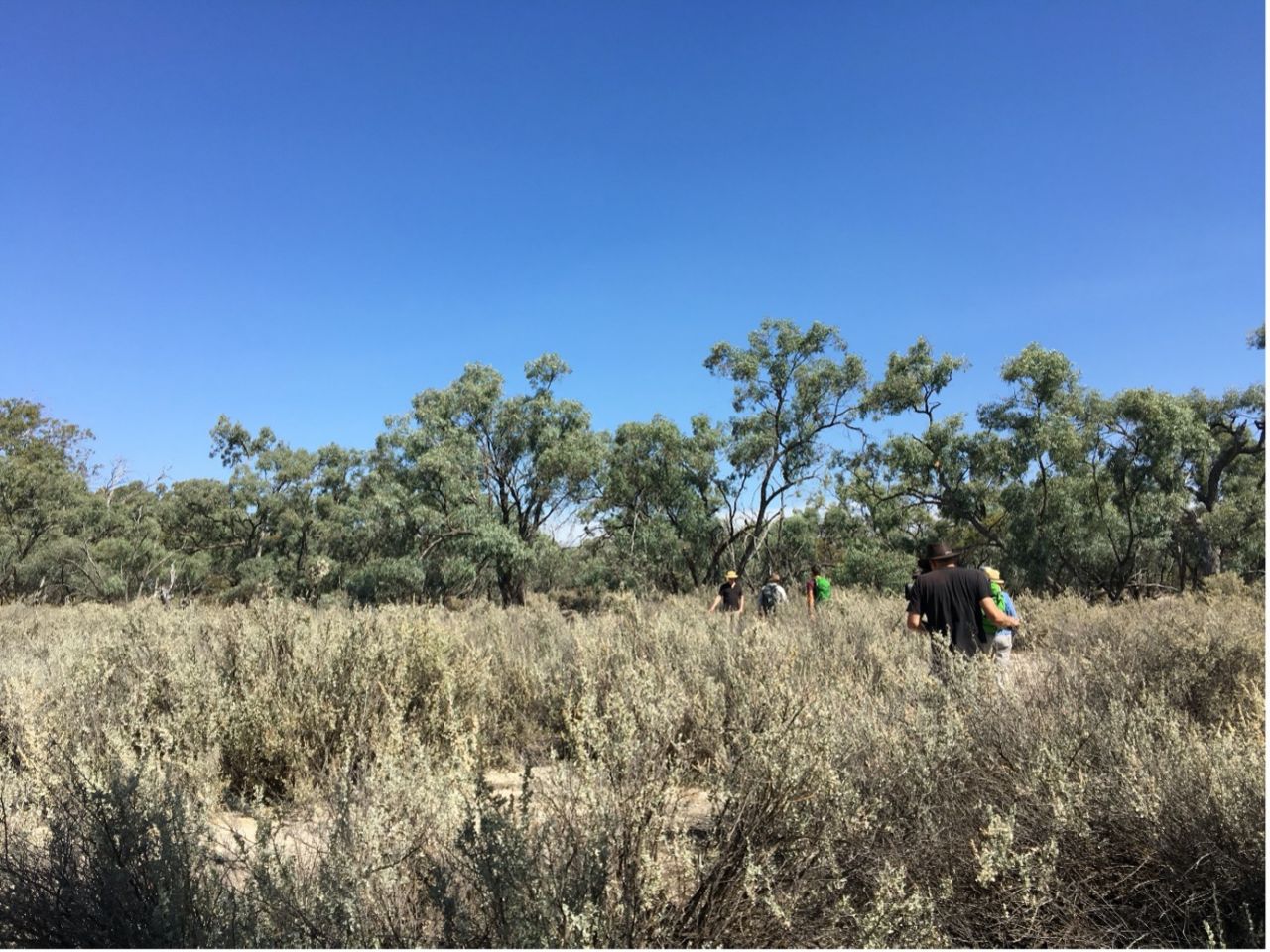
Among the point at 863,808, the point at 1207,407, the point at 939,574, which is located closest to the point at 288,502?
the point at 939,574

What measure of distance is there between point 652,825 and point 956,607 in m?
4.14

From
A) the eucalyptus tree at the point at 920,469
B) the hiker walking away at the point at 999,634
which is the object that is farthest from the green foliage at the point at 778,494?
the hiker walking away at the point at 999,634

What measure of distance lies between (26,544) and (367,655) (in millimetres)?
29794

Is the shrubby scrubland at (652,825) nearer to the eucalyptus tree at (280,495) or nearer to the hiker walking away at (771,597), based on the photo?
the hiker walking away at (771,597)

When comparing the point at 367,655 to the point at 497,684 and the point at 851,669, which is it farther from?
the point at 851,669

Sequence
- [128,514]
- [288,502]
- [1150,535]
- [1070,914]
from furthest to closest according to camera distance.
→ 1. [128,514]
2. [288,502]
3. [1150,535]
4. [1070,914]

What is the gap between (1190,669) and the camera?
507 cm

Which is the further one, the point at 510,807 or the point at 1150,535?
the point at 1150,535

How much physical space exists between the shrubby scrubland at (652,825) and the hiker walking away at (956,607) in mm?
1100

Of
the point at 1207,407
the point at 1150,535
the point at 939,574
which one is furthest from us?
the point at 1207,407

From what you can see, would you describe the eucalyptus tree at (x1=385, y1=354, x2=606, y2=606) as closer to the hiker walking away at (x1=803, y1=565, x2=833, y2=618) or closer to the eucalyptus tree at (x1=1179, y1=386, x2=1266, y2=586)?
the hiker walking away at (x1=803, y1=565, x2=833, y2=618)

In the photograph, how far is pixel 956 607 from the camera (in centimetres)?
553

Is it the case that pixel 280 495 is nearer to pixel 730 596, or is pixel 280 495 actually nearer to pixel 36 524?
pixel 36 524

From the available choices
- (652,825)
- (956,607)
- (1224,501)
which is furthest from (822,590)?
(1224,501)
